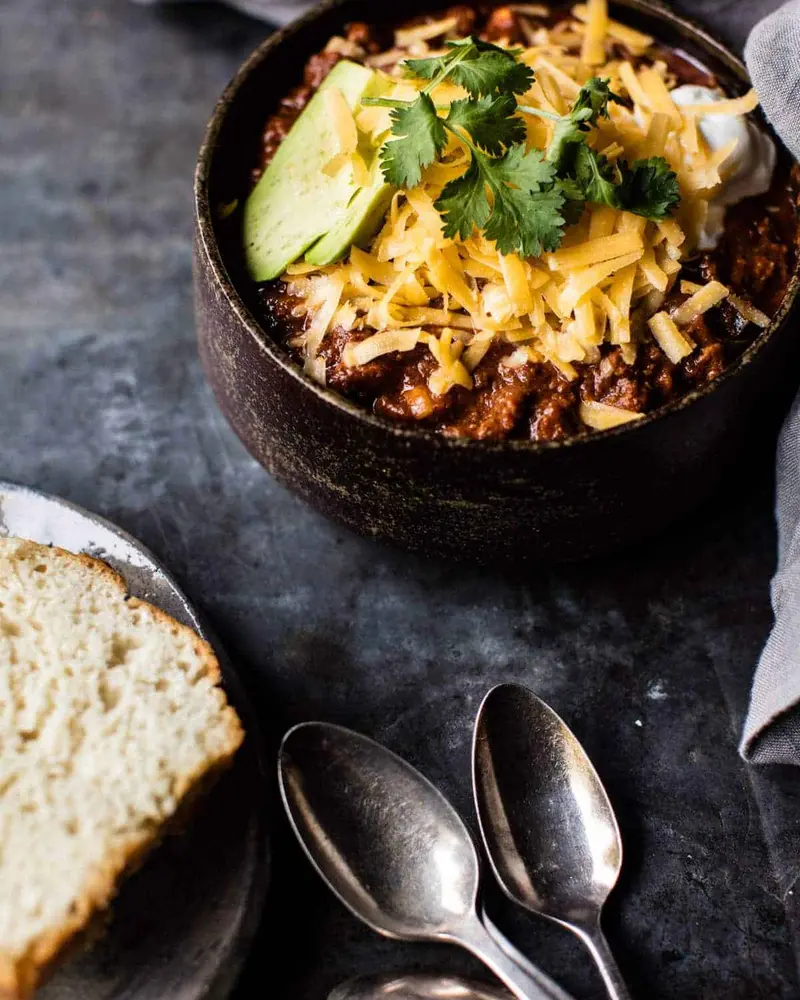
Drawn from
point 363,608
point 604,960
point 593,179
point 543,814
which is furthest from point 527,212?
point 604,960

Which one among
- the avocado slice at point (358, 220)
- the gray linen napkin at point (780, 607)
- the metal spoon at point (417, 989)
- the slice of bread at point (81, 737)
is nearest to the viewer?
the slice of bread at point (81, 737)

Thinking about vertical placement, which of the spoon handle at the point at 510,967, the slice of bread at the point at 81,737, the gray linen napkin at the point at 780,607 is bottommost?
the spoon handle at the point at 510,967

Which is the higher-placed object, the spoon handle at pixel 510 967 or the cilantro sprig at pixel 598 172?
the cilantro sprig at pixel 598 172

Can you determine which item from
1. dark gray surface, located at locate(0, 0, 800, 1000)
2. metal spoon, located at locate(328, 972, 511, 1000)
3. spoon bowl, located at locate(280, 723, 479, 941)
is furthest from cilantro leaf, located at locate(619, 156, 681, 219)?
metal spoon, located at locate(328, 972, 511, 1000)

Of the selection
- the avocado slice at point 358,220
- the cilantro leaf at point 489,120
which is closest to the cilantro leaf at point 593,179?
the cilantro leaf at point 489,120

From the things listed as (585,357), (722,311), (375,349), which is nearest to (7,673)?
(375,349)

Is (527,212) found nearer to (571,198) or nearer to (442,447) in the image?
(571,198)

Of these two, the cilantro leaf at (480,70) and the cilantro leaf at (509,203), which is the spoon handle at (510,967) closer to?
the cilantro leaf at (509,203)

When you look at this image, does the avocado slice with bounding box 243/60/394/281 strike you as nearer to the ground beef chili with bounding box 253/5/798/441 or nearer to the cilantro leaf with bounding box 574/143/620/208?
the ground beef chili with bounding box 253/5/798/441
